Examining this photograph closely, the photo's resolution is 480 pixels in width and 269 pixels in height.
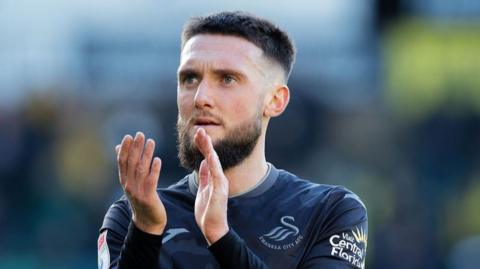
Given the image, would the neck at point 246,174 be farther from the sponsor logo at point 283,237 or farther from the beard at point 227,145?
the sponsor logo at point 283,237

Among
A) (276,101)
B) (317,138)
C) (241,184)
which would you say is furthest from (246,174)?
(317,138)

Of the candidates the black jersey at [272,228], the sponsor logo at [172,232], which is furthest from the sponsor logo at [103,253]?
the sponsor logo at [172,232]

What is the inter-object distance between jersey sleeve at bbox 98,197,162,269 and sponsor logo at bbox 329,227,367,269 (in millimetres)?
824

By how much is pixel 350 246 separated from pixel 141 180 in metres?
1.07

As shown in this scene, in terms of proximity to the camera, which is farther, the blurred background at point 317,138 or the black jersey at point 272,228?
the blurred background at point 317,138

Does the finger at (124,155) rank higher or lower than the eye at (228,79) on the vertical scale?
lower

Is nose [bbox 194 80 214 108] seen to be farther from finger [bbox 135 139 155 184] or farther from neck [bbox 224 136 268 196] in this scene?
finger [bbox 135 139 155 184]

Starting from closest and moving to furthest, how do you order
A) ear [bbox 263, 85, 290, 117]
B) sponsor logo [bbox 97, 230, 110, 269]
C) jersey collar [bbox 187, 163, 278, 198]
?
A: sponsor logo [bbox 97, 230, 110, 269]
jersey collar [bbox 187, 163, 278, 198]
ear [bbox 263, 85, 290, 117]

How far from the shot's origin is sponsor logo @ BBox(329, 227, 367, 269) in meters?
5.36

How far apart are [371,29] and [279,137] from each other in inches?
182

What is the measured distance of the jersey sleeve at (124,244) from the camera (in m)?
4.95

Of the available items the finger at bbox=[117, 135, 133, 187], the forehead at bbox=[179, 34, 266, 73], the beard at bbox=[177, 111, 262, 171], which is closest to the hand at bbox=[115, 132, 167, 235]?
the finger at bbox=[117, 135, 133, 187]

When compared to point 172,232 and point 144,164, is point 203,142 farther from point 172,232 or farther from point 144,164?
point 172,232

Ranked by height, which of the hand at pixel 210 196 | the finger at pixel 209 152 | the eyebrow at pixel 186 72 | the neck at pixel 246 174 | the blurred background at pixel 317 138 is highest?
the eyebrow at pixel 186 72
